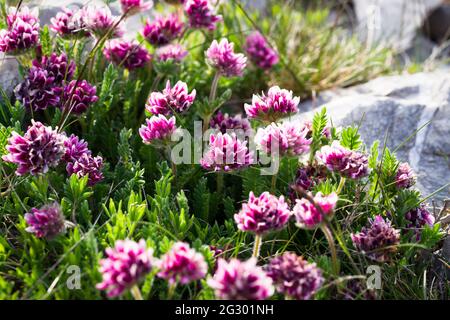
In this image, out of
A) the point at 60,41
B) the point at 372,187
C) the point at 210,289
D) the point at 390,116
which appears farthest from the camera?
the point at 390,116

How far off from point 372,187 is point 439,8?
4.10 meters

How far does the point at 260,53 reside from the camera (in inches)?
144

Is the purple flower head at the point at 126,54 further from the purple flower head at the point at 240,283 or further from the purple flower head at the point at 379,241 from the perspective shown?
the purple flower head at the point at 240,283

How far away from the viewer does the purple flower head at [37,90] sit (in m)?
2.67

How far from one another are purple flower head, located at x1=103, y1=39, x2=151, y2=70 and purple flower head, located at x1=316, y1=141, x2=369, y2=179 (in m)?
1.30

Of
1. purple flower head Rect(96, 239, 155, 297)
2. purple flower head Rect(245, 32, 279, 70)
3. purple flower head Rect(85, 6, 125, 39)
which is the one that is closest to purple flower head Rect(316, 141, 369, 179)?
purple flower head Rect(96, 239, 155, 297)

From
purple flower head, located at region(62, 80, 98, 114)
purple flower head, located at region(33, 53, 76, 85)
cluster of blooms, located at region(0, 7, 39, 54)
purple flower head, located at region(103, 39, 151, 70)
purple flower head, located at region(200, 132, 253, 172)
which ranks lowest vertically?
purple flower head, located at region(200, 132, 253, 172)

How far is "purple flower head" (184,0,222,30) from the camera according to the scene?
Result: 310cm

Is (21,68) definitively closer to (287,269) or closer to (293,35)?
(287,269)

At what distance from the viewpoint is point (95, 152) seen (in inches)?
115

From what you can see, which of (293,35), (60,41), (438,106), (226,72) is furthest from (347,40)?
(60,41)

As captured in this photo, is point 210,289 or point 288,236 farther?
point 288,236

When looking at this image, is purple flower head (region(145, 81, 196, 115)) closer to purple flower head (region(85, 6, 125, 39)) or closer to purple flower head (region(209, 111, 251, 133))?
purple flower head (region(209, 111, 251, 133))
